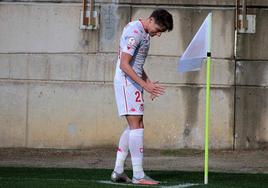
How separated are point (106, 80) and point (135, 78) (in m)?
5.29

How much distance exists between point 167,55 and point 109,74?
1073 mm

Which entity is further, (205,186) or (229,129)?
(229,129)

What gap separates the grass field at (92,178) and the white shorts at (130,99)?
812 millimetres

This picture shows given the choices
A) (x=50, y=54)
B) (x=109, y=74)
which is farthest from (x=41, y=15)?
(x=109, y=74)

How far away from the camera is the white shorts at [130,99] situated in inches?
312

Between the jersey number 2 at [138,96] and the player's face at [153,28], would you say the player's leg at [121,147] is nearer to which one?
the jersey number 2 at [138,96]

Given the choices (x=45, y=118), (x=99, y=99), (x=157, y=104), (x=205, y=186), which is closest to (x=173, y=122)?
(x=157, y=104)

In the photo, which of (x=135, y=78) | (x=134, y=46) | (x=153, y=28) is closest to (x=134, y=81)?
(x=135, y=78)

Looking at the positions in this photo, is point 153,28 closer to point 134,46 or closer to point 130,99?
point 134,46

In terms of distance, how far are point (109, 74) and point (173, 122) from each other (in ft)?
4.61

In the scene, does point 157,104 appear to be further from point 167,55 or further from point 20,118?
point 20,118

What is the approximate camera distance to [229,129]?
42.1 ft

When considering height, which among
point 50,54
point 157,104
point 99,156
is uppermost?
point 50,54

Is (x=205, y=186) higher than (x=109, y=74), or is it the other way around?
(x=109, y=74)
